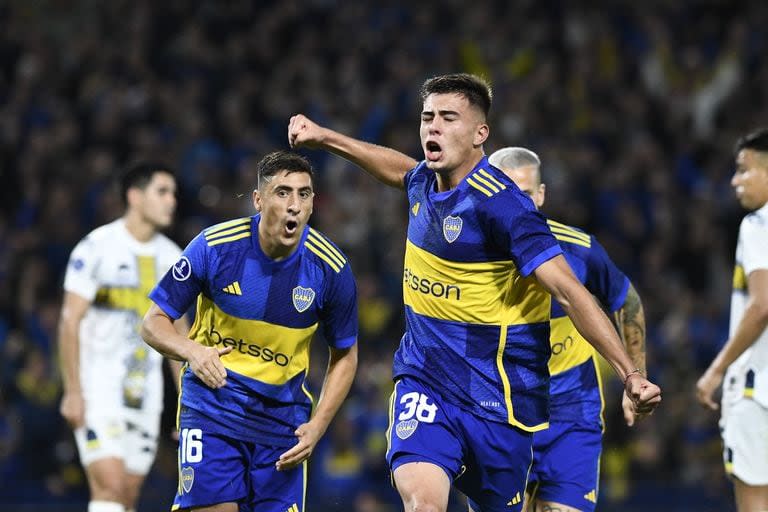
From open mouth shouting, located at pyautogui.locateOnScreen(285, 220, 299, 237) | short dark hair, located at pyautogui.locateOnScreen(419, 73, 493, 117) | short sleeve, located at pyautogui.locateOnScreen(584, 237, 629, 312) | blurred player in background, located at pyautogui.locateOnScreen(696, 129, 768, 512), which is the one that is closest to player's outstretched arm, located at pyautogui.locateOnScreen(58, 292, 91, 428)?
open mouth shouting, located at pyautogui.locateOnScreen(285, 220, 299, 237)

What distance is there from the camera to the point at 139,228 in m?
8.05

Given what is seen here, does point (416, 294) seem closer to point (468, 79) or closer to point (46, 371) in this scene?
point (468, 79)

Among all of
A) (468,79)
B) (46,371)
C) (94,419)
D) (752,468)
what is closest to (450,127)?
(468,79)

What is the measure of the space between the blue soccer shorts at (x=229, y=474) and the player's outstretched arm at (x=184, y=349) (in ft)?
1.23

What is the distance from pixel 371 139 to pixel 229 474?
8.21m

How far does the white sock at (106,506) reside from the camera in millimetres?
7508

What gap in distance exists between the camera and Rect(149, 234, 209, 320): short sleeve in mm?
5930

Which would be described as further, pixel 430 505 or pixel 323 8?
pixel 323 8

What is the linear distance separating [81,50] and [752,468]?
1048 cm

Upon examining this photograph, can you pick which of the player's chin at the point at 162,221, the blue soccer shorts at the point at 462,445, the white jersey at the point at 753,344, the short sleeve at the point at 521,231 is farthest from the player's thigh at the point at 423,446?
the player's chin at the point at 162,221

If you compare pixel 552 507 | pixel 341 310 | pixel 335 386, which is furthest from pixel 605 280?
pixel 335 386

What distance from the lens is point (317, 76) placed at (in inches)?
571

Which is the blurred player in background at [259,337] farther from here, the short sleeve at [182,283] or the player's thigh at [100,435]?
the player's thigh at [100,435]

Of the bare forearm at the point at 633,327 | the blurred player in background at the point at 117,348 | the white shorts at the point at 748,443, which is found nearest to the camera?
the bare forearm at the point at 633,327
